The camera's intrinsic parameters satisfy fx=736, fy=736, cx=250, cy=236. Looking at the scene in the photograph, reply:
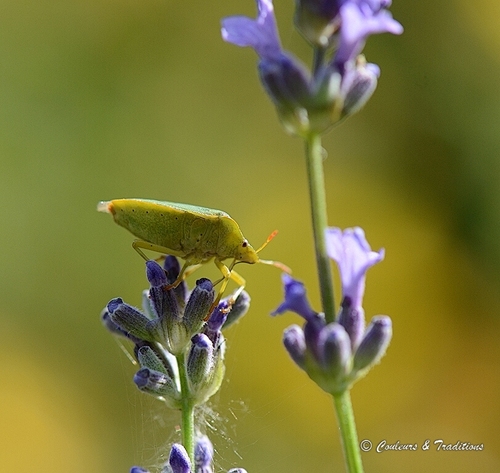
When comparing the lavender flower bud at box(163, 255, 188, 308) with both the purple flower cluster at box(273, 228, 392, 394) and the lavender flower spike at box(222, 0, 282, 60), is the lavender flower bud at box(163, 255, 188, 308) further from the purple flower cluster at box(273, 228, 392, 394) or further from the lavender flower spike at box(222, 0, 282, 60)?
the lavender flower spike at box(222, 0, 282, 60)

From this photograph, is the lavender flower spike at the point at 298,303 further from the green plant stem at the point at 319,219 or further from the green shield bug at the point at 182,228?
the green shield bug at the point at 182,228

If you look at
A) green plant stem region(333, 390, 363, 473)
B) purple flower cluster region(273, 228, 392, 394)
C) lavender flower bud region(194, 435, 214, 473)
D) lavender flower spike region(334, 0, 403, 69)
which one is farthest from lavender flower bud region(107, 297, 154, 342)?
lavender flower spike region(334, 0, 403, 69)

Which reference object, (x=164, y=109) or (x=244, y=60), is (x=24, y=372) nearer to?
(x=164, y=109)

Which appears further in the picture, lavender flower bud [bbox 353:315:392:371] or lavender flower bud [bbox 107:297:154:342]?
lavender flower bud [bbox 107:297:154:342]

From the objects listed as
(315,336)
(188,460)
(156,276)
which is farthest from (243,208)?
(315,336)

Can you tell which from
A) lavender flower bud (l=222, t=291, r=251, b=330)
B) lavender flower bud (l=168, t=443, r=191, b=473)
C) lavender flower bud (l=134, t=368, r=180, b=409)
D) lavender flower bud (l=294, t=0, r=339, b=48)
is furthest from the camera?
lavender flower bud (l=222, t=291, r=251, b=330)

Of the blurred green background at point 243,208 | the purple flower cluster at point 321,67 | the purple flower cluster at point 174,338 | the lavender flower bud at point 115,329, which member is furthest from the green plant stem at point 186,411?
the blurred green background at point 243,208

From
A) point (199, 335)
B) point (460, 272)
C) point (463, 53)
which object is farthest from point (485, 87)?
point (199, 335)
